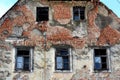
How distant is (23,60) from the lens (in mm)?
26078

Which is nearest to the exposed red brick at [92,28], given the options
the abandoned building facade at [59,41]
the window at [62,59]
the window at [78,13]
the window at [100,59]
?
the abandoned building facade at [59,41]

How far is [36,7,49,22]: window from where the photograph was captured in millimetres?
26844

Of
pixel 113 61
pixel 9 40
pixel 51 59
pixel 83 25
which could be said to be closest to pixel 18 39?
pixel 9 40

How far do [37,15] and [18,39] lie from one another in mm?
1844

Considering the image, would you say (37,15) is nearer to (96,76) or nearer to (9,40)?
(9,40)

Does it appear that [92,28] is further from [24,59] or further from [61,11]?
[24,59]

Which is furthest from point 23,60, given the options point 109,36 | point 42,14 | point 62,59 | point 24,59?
point 109,36

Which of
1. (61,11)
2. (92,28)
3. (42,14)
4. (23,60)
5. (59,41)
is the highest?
(61,11)

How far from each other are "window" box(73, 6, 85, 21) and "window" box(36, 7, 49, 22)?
1631mm

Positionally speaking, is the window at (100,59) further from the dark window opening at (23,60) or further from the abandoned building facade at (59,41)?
the dark window opening at (23,60)

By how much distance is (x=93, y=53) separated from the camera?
26391mm

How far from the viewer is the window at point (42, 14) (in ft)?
88.1

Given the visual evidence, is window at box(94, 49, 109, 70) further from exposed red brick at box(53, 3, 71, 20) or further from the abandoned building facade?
exposed red brick at box(53, 3, 71, 20)

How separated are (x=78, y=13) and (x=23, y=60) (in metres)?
4.27
